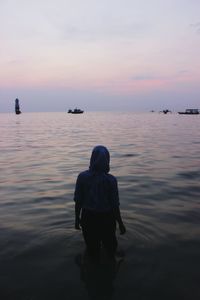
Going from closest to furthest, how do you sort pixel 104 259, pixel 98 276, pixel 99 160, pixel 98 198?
1. pixel 99 160
2. pixel 98 198
3. pixel 98 276
4. pixel 104 259

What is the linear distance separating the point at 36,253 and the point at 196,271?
304 centimetres

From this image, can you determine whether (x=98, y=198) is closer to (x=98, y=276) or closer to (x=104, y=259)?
(x=98, y=276)

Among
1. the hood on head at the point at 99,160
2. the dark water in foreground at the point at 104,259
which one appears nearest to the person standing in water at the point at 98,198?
the hood on head at the point at 99,160

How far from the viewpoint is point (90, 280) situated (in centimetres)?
553

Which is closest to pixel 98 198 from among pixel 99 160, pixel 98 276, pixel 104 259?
pixel 99 160

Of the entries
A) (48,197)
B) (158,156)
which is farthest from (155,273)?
(158,156)

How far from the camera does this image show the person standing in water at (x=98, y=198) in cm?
507

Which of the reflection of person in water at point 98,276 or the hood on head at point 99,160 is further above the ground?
the hood on head at point 99,160

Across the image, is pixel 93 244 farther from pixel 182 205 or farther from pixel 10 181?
pixel 10 181

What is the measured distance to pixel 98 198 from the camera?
5.18 meters

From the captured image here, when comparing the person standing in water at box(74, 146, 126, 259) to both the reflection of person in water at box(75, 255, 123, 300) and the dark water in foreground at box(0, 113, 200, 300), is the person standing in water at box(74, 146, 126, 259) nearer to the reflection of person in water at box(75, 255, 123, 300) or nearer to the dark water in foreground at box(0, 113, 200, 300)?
the reflection of person in water at box(75, 255, 123, 300)

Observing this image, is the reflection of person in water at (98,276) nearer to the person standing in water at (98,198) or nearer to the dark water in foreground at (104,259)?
the dark water in foreground at (104,259)

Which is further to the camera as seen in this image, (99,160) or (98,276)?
(98,276)

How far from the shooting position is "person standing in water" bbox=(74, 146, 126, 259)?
5066 mm
